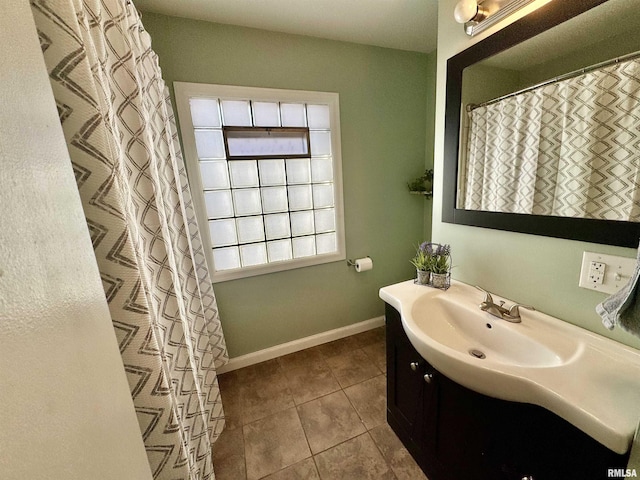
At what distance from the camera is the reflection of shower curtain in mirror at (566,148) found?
0.76 m

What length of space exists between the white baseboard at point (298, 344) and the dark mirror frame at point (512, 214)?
1359 millimetres

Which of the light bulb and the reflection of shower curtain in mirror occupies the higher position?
the light bulb

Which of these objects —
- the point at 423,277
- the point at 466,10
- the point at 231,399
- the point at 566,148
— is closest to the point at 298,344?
the point at 231,399

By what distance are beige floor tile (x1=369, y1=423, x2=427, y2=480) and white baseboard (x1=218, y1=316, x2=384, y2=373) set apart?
0.84m

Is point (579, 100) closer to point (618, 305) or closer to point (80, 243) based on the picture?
point (618, 305)

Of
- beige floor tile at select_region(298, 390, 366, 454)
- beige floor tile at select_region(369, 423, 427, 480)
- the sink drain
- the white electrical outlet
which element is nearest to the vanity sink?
the sink drain

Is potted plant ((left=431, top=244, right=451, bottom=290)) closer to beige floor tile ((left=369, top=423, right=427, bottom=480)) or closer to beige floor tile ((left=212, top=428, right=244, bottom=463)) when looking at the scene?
beige floor tile ((left=369, top=423, right=427, bottom=480))

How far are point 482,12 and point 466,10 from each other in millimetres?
73

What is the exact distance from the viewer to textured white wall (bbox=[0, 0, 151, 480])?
0.94ft

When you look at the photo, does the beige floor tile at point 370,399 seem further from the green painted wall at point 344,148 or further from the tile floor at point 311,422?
the green painted wall at point 344,148

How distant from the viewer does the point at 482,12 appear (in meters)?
1.02

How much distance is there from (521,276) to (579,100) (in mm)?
669

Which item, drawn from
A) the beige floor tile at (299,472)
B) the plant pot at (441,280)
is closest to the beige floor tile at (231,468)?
the beige floor tile at (299,472)

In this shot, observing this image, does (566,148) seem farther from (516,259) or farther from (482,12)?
(482,12)
